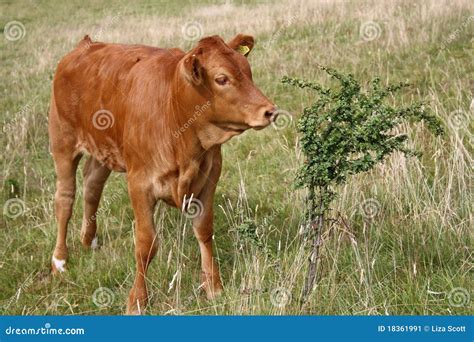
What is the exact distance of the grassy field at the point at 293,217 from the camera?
4734mm

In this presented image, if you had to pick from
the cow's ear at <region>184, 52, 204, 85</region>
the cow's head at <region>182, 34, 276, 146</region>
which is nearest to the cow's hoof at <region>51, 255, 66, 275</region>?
the cow's head at <region>182, 34, 276, 146</region>

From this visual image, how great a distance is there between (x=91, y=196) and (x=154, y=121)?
1643 millimetres

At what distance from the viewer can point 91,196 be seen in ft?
21.0

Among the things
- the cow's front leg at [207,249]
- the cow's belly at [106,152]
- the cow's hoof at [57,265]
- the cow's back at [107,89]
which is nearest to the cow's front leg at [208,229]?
the cow's front leg at [207,249]

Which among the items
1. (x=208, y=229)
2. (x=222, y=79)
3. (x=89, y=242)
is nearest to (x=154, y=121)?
(x=222, y=79)

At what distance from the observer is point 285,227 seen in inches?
232

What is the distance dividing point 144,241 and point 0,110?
6723mm

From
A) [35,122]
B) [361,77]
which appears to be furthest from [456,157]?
[35,122]

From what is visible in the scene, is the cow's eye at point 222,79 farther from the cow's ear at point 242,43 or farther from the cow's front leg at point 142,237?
the cow's front leg at point 142,237

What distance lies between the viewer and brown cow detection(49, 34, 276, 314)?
4.54m

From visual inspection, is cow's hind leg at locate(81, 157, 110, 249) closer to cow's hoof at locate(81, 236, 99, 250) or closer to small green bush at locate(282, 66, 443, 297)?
cow's hoof at locate(81, 236, 99, 250)

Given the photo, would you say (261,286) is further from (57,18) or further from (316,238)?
(57,18)

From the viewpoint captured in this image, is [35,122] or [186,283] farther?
[35,122]

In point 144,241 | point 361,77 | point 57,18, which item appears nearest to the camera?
point 144,241
